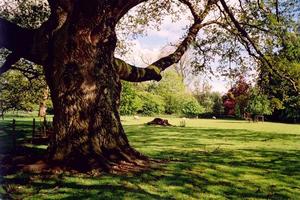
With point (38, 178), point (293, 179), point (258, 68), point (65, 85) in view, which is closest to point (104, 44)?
point (65, 85)

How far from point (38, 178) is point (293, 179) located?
8106mm

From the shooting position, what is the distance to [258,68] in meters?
22.5

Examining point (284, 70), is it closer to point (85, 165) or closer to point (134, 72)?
point (134, 72)

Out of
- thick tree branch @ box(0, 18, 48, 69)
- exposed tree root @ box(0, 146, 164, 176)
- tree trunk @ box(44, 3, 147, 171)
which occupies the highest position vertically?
thick tree branch @ box(0, 18, 48, 69)

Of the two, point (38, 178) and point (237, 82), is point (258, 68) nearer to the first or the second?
point (237, 82)

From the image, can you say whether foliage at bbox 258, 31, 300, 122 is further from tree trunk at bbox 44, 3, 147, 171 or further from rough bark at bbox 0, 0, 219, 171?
tree trunk at bbox 44, 3, 147, 171

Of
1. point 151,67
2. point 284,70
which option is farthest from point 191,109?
point 151,67

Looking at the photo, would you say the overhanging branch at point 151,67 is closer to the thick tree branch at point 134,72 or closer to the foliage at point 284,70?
the thick tree branch at point 134,72

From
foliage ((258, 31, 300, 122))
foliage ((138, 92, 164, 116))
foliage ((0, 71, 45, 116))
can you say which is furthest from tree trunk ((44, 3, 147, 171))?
foliage ((138, 92, 164, 116))

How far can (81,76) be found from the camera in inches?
508

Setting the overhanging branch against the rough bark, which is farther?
the overhanging branch

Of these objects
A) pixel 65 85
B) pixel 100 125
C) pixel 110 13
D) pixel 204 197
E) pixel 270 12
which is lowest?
pixel 204 197

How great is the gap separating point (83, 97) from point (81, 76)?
69 cm

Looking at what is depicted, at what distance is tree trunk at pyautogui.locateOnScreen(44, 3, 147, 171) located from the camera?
12539 millimetres
